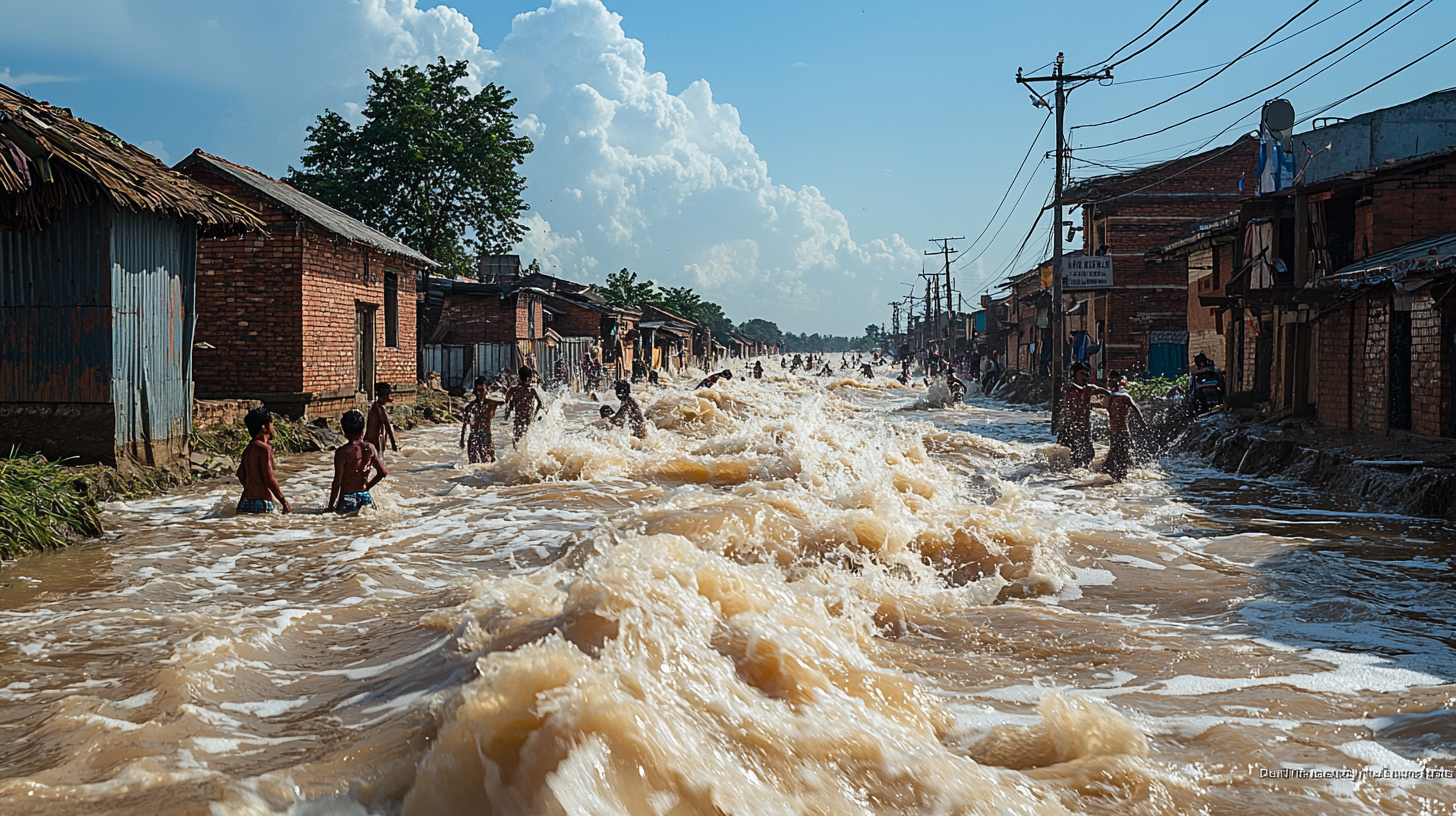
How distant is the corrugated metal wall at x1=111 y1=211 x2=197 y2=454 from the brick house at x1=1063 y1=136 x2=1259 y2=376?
28580 mm

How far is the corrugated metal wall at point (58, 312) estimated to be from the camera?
32.5 feet

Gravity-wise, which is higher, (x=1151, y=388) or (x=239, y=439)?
(x=1151, y=388)

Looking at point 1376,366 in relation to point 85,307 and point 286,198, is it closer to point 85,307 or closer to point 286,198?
point 85,307

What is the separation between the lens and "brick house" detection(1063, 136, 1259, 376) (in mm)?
31672

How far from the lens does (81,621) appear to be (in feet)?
19.5

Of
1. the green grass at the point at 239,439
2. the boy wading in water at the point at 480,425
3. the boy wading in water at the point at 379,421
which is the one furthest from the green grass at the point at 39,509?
the boy wading in water at the point at 480,425

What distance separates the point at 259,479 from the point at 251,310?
24.8 ft

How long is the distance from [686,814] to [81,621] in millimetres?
4759

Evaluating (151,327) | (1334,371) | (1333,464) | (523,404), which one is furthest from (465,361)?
(1333,464)

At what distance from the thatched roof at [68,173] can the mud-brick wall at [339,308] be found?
4.70 meters

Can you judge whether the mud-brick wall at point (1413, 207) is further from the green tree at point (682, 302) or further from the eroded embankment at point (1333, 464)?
the green tree at point (682, 302)

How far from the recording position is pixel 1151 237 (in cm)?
3312

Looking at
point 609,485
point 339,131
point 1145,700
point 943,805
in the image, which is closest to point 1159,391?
point 609,485

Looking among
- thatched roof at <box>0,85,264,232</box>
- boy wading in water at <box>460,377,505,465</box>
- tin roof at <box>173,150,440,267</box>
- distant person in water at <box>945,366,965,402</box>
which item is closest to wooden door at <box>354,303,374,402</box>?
tin roof at <box>173,150,440,267</box>
